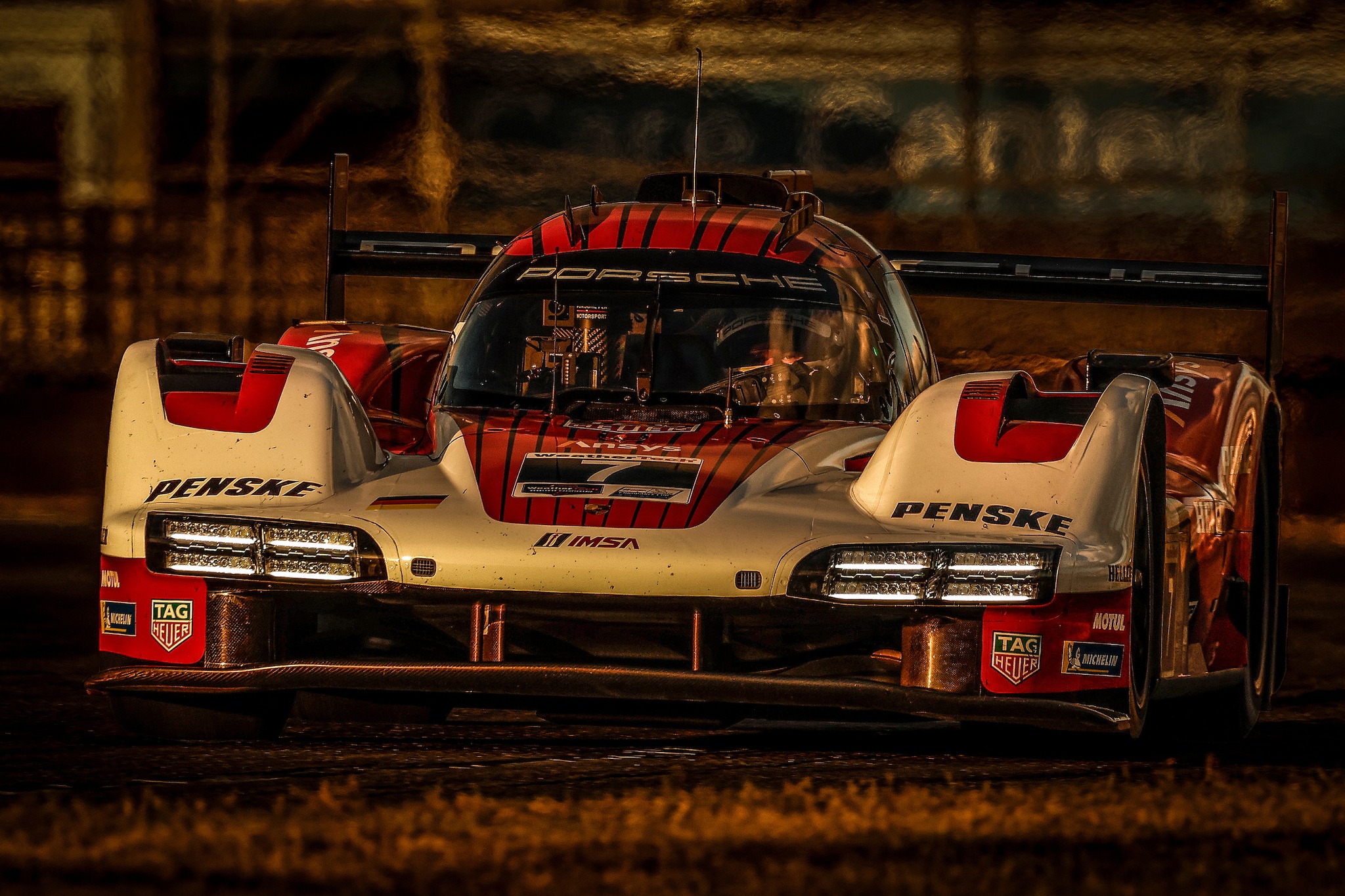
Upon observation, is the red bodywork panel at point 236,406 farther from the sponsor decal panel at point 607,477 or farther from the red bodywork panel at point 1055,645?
the red bodywork panel at point 1055,645

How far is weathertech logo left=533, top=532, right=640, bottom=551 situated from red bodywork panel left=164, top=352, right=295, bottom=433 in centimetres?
91

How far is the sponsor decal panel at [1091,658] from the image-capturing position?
206 inches

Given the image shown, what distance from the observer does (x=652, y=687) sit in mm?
5129

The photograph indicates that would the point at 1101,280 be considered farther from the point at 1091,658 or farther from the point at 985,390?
the point at 1091,658

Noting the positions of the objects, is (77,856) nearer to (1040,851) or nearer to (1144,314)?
(1040,851)

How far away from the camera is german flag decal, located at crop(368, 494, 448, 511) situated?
548 cm

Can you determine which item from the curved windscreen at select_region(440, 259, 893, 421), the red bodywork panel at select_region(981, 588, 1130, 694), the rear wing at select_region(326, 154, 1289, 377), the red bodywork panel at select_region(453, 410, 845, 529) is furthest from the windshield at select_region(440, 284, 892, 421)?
the red bodywork panel at select_region(981, 588, 1130, 694)

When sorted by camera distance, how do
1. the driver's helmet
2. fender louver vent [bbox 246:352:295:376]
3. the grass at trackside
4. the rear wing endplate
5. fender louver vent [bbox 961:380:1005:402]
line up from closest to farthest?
the grass at trackside < fender louver vent [bbox 961:380:1005:402] < fender louver vent [bbox 246:352:295:376] < the driver's helmet < the rear wing endplate

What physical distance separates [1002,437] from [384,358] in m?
2.57

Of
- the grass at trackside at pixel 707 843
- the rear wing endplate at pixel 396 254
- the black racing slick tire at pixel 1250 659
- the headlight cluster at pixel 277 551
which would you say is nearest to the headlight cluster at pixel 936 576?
the grass at trackside at pixel 707 843

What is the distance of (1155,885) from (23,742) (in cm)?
309

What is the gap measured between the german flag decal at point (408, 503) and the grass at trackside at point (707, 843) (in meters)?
0.79

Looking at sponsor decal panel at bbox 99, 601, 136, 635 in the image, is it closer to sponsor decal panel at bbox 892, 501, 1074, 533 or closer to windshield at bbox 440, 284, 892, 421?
windshield at bbox 440, 284, 892, 421

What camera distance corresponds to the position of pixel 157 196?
1711cm
